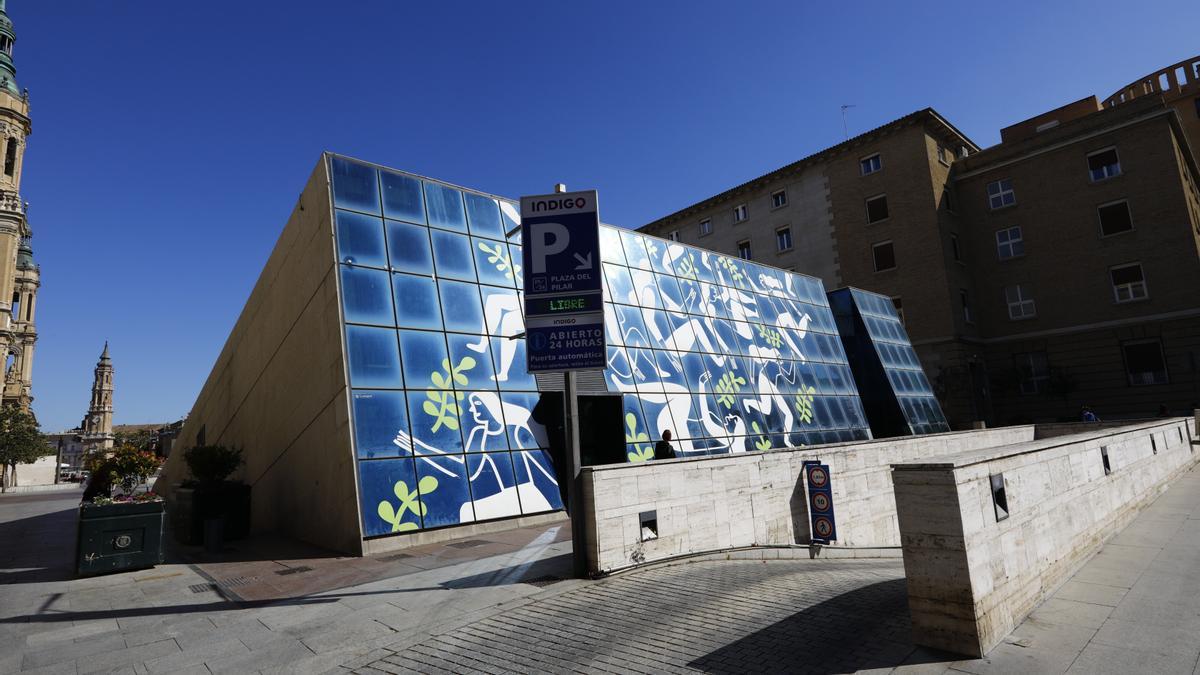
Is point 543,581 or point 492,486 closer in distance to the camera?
point 543,581

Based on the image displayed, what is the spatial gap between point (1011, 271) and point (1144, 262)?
21.0 ft

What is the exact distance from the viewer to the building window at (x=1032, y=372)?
118 feet

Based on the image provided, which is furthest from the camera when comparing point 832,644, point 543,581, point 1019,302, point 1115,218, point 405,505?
point 1019,302

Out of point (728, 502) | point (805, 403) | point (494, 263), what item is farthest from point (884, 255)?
point (728, 502)

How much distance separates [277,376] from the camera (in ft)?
54.5

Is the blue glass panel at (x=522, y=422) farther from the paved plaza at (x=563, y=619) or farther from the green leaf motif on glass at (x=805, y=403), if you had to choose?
the green leaf motif on glass at (x=805, y=403)

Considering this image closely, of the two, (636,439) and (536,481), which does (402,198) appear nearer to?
(536,481)

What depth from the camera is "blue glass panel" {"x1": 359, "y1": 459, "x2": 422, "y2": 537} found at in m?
11.1

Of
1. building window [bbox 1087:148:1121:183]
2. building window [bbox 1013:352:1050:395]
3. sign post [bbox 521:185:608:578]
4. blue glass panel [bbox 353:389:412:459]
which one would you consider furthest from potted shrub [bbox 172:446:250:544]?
building window [bbox 1087:148:1121:183]

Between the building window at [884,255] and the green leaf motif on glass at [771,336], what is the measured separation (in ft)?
68.4

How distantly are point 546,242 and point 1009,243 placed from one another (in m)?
40.5

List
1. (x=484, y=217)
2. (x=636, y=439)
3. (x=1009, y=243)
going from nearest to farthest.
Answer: (x=636, y=439)
(x=484, y=217)
(x=1009, y=243)

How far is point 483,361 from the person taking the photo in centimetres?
1448

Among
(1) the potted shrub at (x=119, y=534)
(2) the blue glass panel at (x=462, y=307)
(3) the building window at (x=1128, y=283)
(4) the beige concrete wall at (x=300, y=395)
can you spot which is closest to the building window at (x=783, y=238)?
(3) the building window at (x=1128, y=283)
